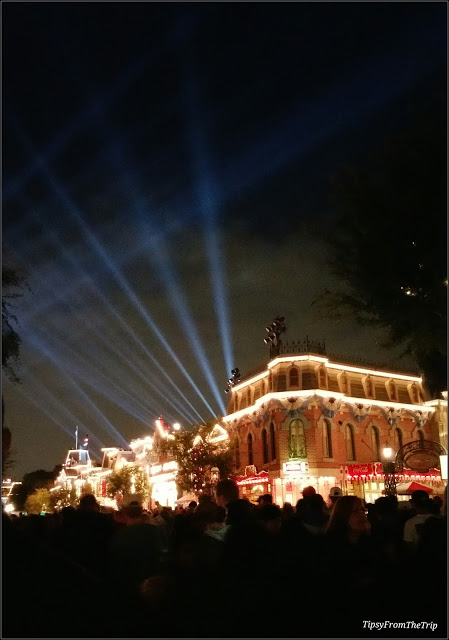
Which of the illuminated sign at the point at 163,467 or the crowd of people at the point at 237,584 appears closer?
the crowd of people at the point at 237,584

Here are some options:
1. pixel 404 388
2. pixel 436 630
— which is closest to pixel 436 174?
pixel 436 630

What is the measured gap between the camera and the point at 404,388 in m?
41.9

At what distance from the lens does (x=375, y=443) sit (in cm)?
3916

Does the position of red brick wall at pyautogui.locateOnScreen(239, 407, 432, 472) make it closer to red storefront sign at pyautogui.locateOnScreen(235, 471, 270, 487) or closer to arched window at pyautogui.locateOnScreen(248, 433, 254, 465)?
arched window at pyautogui.locateOnScreen(248, 433, 254, 465)

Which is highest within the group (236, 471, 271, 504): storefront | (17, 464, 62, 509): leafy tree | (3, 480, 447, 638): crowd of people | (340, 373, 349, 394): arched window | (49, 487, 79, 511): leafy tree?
(340, 373, 349, 394): arched window

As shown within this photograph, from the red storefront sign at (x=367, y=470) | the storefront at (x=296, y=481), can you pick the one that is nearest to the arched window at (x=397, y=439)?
the red storefront sign at (x=367, y=470)

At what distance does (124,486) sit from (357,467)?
27403 millimetres

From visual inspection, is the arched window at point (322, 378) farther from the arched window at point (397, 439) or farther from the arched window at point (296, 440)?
the arched window at point (397, 439)

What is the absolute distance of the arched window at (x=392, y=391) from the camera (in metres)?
40.7

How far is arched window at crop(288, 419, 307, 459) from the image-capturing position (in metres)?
36.2

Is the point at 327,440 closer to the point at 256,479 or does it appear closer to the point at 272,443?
the point at 272,443

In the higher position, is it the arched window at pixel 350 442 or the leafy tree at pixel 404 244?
the leafy tree at pixel 404 244

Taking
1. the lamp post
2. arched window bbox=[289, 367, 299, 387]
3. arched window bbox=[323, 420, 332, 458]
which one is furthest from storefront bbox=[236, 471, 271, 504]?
the lamp post

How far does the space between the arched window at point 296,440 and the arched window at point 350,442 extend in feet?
11.0
